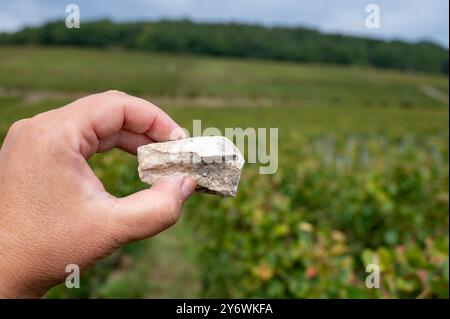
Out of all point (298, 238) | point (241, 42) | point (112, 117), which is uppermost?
point (241, 42)

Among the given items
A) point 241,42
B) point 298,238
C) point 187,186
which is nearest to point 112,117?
point 187,186

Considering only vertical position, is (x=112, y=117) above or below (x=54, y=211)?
above

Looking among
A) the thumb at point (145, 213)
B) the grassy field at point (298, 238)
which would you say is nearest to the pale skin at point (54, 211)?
the thumb at point (145, 213)

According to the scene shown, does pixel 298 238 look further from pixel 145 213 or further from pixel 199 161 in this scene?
pixel 145 213

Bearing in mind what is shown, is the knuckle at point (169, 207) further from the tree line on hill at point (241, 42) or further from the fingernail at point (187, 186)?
the tree line on hill at point (241, 42)

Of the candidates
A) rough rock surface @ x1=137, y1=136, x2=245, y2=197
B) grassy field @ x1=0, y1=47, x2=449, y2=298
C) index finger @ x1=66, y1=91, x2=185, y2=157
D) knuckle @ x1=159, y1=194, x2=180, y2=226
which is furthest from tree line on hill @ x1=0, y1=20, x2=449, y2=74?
knuckle @ x1=159, y1=194, x2=180, y2=226

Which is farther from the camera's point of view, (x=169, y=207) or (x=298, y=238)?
(x=298, y=238)

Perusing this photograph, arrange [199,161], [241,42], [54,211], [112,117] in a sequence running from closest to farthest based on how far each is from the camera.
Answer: [54,211] → [112,117] → [199,161] → [241,42]
